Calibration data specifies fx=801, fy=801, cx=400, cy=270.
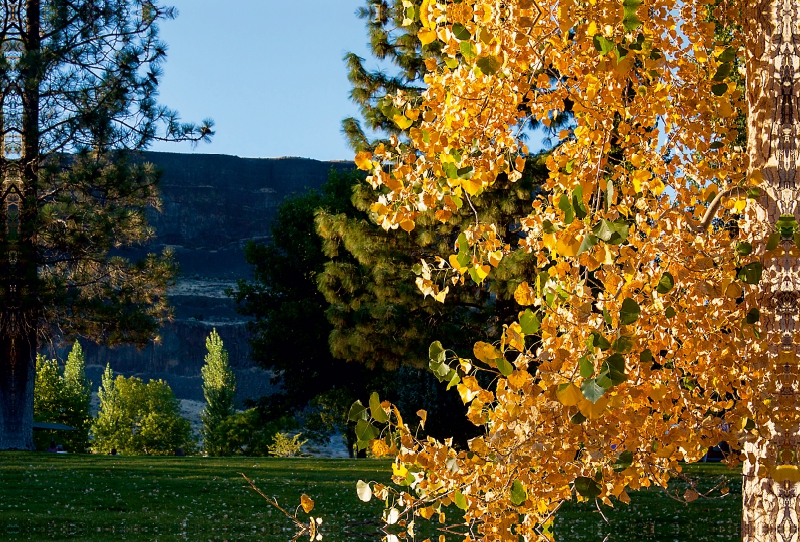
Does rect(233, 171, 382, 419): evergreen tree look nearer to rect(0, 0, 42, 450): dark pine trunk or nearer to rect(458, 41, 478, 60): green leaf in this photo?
rect(0, 0, 42, 450): dark pine trunk

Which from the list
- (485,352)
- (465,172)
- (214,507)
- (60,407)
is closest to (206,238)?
(60,407)

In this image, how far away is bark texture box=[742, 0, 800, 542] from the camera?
9.81ft

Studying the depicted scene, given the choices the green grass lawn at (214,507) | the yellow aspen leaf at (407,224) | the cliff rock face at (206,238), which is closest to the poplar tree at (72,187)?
the green grass lawn at (214,507)

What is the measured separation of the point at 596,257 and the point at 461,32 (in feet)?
2.59

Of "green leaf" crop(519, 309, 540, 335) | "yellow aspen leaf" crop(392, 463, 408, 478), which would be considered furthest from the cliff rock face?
"green leaf" crop(519, 309, 540, 335)

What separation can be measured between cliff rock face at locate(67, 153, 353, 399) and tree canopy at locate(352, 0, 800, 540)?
76155 mm

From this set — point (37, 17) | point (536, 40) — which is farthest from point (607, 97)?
point (37, 17)

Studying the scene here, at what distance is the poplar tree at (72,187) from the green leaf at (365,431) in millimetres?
14411

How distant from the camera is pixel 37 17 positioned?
17922 mm

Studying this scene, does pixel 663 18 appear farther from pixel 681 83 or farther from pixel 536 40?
pixel 536 40

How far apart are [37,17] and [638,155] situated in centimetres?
1783

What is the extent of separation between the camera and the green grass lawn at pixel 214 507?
8.79m

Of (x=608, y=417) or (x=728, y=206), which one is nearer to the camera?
(x=608, y=417)

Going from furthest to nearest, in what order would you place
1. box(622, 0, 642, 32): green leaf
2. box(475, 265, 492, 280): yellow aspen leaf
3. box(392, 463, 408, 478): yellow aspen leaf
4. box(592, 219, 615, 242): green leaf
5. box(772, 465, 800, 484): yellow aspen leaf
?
box(392, 463, 408, 478): yellow aspen leaf
box(772, 465, 800, 484): yellow aspen leaf
box(475, 265, 492, 280): yellow aspen leaf
box(622, 0, 642, 32): green leaf
box(592, 219, 615, 242): green leaf
